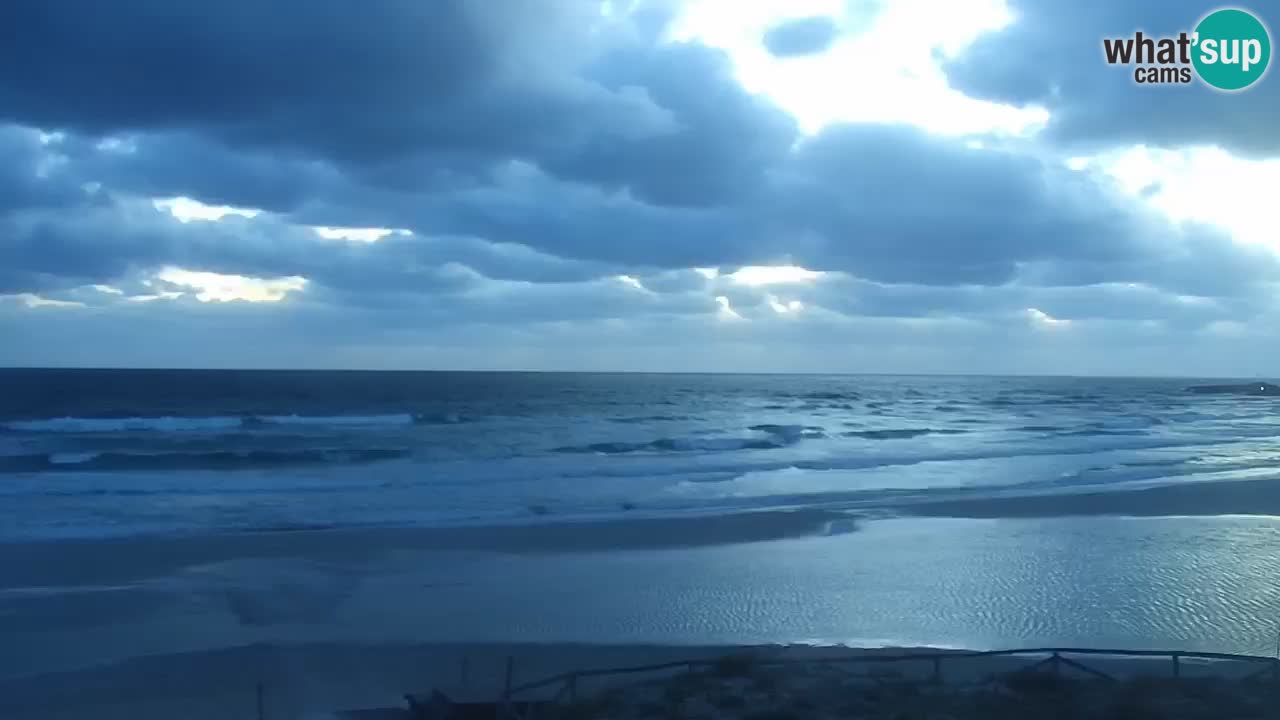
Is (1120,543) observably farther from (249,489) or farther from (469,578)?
(249,489)

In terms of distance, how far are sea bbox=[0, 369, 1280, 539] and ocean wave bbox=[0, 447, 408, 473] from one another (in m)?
0.11

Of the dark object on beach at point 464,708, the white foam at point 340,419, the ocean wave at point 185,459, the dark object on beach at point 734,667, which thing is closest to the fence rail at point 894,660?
the dark object on beach at point 734,667

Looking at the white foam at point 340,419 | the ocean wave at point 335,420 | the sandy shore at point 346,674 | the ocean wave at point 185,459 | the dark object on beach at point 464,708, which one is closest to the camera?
the dark object on beach at point 464,708

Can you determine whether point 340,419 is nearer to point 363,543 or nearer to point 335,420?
point 335,420

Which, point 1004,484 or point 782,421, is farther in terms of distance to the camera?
point 782,421

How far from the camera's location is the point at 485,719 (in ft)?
29.9

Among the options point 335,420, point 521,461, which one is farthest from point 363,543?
point 335,420

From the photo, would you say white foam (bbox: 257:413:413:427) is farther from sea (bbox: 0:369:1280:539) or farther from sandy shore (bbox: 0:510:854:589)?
sandy shore (bbox: 0:510:854:589)

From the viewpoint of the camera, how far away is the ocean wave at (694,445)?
132 feet

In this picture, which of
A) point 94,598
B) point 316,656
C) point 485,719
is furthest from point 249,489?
point 485,719

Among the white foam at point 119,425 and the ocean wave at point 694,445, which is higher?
the white foam at point 119,425

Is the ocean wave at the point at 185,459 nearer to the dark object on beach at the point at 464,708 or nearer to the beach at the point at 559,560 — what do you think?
the beach at the point at 559,560

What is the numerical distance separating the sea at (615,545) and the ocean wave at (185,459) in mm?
191

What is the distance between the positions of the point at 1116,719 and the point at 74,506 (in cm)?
2359
